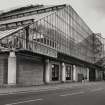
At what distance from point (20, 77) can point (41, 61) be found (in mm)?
6815

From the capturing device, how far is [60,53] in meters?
44.2

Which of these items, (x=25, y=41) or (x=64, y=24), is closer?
(x=25, y=41)

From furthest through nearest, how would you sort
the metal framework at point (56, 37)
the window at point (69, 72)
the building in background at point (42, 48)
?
1. the window at point (69, 72)
2. the metal framework at point (56, 37)
3. the building in background at point (42, 48)

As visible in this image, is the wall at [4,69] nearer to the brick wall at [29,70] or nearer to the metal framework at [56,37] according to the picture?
the brick wall at [29,70]

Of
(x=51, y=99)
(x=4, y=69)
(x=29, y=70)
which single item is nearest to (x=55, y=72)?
(x=29, y=70)

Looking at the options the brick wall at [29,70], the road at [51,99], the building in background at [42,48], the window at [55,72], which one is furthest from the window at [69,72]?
the road at [51,99]

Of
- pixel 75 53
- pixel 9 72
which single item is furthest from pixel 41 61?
pixel 75 53

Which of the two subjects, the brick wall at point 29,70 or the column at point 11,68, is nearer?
the column at point 11,68

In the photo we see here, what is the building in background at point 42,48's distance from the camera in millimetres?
31109

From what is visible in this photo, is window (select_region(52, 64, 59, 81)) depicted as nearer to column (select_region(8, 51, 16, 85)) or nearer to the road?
column (select_region(8, 51, 16, 85))

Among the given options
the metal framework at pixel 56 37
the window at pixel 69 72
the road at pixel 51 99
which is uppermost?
the metal framework at pixel 56 37

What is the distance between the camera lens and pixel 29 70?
35.2 metres

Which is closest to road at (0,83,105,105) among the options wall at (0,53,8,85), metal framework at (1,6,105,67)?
wall at (0,53,8,85)

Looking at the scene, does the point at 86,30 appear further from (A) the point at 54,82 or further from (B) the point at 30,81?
(B) the point at 30,81
